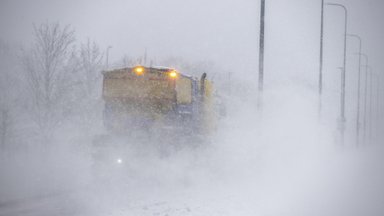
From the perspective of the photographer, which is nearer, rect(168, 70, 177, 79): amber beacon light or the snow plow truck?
the snow plow truck

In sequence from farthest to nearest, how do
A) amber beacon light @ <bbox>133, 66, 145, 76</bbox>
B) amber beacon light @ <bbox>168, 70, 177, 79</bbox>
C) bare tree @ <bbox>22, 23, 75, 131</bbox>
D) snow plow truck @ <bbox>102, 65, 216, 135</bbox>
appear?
1. bare tree @ <bbox>22, 23, 75, 131</bbox>
2. amber beacon light @ <bbox>133, 66, 145, 76</bbox>
3. amber beacon light @ <bbox>168, 70, 177, 79</bbox>
4. snow plow truck @ <bbox>102, 65, 216, 135</bbox>

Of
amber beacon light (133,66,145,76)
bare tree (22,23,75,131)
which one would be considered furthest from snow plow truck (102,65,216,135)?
bare tree (22,23,75,131)

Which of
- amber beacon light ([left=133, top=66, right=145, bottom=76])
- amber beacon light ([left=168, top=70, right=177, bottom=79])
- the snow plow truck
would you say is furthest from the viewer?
amber beacon light ([left=133, top=66, right=145, bottom=76])

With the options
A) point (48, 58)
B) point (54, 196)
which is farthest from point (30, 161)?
point (54, 196)

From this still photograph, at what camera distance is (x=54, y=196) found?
11.4 m

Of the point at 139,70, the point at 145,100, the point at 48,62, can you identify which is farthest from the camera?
the point at 48,62

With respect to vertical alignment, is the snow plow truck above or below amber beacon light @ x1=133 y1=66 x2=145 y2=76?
below

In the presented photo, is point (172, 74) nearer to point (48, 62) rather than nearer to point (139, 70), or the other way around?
point (139, 70)

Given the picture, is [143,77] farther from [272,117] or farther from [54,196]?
[272,117]

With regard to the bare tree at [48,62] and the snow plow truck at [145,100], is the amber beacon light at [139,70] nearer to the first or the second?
the snow plow truck at [145,100]

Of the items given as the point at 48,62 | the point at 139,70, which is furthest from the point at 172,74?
the point at 48,62

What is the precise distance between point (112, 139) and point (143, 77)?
7.24 feet

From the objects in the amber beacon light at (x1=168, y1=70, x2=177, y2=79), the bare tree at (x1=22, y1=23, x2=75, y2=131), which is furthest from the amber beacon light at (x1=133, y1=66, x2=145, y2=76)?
the bare tree at (x1=22, y1=23, x2=75, y2=131)

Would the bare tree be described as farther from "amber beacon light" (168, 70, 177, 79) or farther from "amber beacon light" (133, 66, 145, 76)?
"amber beacon light" (168, 70, 177, 79)
